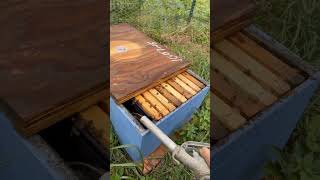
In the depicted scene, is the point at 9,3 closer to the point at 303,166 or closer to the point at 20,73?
the point at 20,73

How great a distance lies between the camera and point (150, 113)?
2338 millimetres

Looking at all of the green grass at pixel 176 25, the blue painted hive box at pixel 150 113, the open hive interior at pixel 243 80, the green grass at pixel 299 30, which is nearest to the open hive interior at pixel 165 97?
the blue painted hive box at pixel 150 113

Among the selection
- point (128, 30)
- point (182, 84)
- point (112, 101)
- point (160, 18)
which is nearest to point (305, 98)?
point (182, 84)

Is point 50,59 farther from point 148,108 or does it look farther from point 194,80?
point 194,80

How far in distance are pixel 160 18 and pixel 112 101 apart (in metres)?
1.96

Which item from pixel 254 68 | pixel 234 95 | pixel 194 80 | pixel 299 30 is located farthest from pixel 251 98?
pixel 299 30

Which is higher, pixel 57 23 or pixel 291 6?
pixel 57 23

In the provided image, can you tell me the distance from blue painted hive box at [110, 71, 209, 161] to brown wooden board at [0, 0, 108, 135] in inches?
35.4

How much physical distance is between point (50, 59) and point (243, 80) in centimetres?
93

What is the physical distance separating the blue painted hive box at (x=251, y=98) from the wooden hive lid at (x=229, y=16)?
64mm

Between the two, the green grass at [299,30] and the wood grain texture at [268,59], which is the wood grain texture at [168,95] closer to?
the wood grain texture at [268,59]

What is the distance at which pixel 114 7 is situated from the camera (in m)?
3.85

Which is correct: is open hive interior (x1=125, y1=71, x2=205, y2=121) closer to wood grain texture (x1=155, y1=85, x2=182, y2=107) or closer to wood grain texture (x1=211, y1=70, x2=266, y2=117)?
wood grain texture (x1=155, y1=85, x2=182, y2=107)

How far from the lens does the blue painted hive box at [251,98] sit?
1.49 metres
